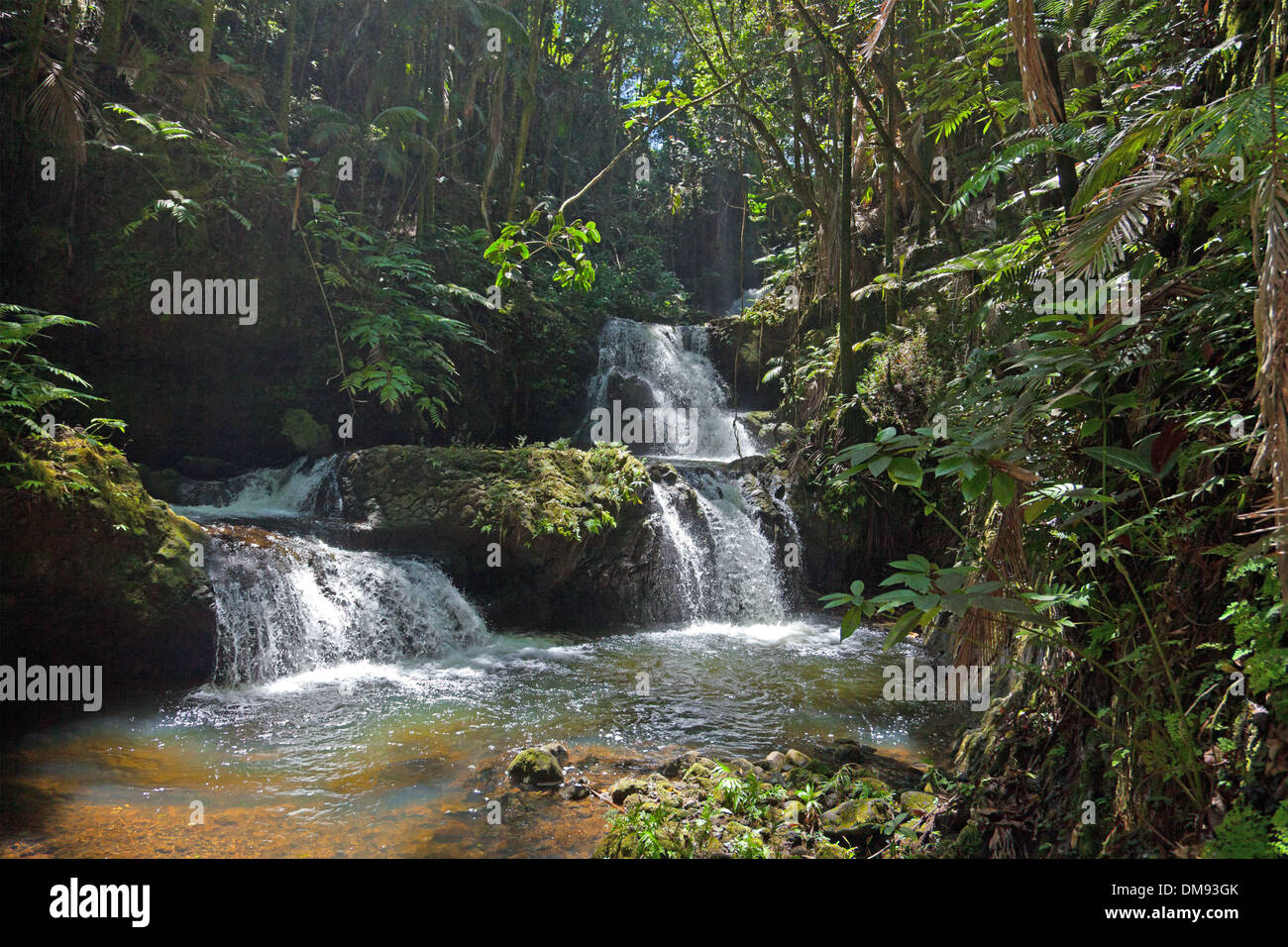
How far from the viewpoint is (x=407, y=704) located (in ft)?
22.6

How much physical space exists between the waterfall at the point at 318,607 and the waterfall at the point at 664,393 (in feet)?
21.3

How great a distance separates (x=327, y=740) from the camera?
233 inches

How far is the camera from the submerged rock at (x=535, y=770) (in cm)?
520

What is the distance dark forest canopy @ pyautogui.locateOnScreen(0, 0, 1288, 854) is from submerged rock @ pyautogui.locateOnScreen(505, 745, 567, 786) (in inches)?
121

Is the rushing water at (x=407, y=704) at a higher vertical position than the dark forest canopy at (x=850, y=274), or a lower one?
lower

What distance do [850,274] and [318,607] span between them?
26.9ft

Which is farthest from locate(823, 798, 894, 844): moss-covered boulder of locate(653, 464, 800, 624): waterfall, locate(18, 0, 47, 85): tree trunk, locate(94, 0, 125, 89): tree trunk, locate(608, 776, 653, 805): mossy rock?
locate(94, 0, 125, 89): tree trunk

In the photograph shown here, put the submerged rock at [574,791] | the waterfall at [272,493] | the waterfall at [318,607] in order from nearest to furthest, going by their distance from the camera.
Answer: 1. the submerged rock at [574,791]
2. the waterfall at [318,607]
3. the waterfall at [272,493]

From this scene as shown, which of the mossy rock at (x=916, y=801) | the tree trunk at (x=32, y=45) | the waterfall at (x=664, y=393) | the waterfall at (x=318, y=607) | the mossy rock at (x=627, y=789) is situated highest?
the tree trunk at (x=32, y=45)

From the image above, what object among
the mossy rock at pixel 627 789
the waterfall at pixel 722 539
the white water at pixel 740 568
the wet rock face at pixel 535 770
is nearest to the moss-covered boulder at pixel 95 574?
the wet rock face at pixel 535 770

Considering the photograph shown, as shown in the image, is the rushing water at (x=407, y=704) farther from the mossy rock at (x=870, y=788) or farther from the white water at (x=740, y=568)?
the mossy rock at (x=870, y=788)

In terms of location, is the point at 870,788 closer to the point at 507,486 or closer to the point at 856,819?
the point at 856,819
